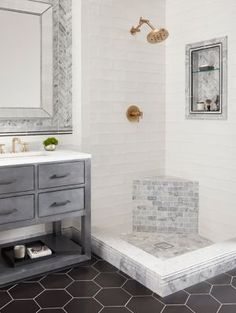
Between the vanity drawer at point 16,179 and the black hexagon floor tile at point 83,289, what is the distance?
2.59 feet

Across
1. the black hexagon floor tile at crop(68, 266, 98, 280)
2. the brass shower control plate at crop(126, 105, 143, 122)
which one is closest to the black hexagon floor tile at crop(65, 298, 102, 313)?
the black hexagon floor tile at crop(68, 266, 98, 280)

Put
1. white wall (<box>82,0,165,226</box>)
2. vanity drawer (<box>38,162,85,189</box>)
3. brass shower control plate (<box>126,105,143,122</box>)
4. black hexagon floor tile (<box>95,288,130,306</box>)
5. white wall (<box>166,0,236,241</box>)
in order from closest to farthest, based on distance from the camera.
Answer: black hexagon floor tile (<box>95,288,130,306</box>)
vanity drawer (<box>38,162,85,189</box>)
white wall (<box>166,0,236,241</box>)
white wall (<box>82,0,165,226</box>)
brass shower control plate (<box>126,105,143,122</box>)

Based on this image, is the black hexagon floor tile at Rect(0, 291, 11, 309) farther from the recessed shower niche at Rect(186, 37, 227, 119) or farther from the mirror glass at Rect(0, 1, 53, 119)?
the recessed shower niche at Rect(186, 37, 227, 119)

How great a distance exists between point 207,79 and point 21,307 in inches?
106

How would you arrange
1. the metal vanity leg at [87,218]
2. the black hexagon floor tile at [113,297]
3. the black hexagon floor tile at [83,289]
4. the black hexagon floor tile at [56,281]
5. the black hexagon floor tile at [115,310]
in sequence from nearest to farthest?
1. the black hexagon floor tile at [115,310]
2. the black hexagon floor tile at [113,297]
3. the black hexagon floor tile at [83,289]
4. the black hexagon floor tile at [56,281]
5. the metal vanity leg at [87,218]

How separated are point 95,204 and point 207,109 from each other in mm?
1455

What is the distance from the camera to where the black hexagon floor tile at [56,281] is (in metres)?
2.81

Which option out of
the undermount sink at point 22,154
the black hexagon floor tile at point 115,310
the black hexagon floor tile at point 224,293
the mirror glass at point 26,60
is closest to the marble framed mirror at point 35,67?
the mirror glass at point 26,60

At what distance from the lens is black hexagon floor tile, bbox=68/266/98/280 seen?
9.73 feet

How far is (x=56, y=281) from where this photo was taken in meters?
2.89

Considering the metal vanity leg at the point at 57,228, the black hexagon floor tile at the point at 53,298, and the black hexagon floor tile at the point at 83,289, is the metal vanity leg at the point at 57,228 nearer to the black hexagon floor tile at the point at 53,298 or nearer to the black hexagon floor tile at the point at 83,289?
the black hexagon floor tile at the point at 83,289

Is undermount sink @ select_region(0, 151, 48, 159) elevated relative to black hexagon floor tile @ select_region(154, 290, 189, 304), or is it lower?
elevated

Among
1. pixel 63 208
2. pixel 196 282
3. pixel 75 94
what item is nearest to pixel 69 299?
pixel 63 208

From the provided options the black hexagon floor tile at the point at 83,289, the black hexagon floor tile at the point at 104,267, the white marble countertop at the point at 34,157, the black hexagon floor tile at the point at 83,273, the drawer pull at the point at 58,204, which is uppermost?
the white marble countertop at the point at 34,157
